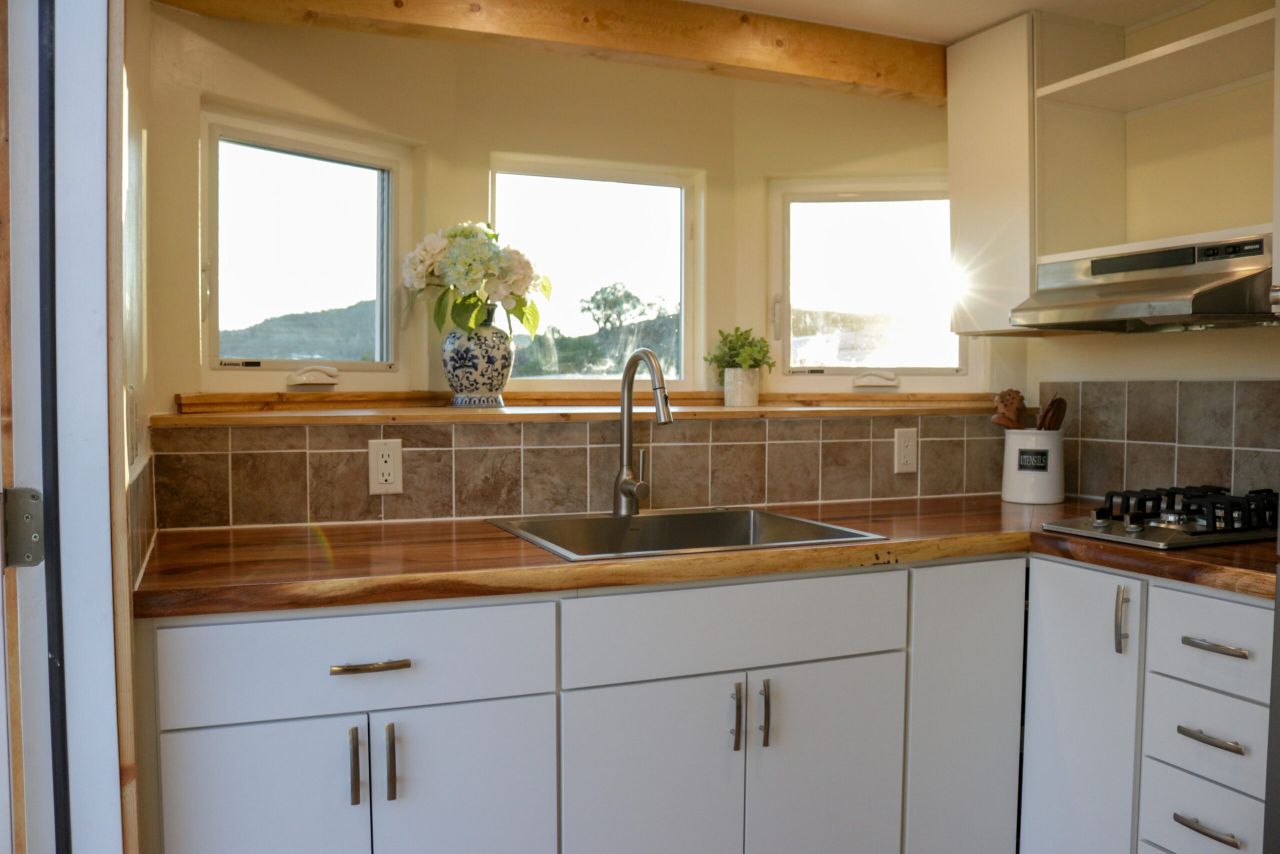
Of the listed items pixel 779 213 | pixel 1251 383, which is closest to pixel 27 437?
pixel 779 213

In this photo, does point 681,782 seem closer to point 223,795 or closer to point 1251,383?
point 223,795

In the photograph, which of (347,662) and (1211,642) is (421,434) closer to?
(347,662)

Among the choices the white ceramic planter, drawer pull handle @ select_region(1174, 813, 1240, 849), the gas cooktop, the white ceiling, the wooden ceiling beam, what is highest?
the white ceiling

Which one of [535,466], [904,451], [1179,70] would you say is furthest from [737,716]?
[1179,70]

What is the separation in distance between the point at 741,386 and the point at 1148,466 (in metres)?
1.06

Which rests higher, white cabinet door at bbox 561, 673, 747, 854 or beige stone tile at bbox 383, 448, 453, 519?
beige stone tile at bbox 383, 448, 453, 519

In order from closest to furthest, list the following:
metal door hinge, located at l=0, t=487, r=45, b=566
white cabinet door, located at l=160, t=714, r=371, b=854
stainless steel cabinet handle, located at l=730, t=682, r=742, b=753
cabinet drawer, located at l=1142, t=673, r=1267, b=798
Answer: metal door hinge, located at l=0, t=487, r=45, b=566 < white cabinet door, located at l=160, t=714, r=371, b=854 < cabinet drawer, located at l=1142, t=673, r=1267, b=798 < stainless steel cabinet handle, located at l=730, t=682, r=742, b=753

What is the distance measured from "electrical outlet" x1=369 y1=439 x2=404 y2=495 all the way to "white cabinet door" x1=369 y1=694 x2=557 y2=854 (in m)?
0.66

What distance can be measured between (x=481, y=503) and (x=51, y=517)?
105 cm

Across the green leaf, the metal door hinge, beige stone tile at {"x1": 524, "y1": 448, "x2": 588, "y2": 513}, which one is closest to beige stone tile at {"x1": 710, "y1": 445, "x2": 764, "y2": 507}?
beige stone tile at {"x1": 524, "y1": 448, "x2": 588, "y2": 513}

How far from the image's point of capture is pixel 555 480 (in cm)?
Result: 225

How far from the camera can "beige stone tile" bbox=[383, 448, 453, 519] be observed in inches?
84.0

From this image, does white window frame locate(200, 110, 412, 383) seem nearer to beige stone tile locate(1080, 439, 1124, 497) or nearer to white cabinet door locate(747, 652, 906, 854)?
white cabinet door locate(747, 652, 906, 854)

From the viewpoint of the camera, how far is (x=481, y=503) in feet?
7.19
